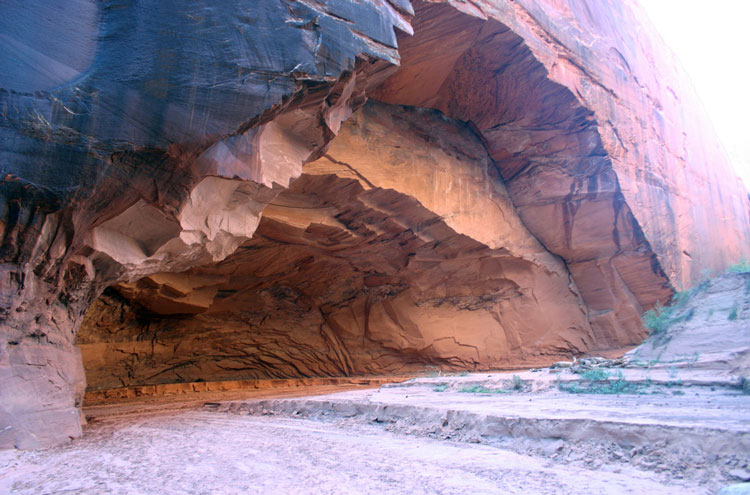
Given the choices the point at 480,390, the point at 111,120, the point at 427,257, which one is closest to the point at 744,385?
the point at 480,390

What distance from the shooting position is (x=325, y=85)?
416 cm

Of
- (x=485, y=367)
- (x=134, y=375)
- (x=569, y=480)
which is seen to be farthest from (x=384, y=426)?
(x=134, y=375)

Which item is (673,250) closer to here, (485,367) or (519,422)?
(485,367)

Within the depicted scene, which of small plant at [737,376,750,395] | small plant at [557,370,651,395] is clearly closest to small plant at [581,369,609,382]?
small plant at [557,370,651,395]

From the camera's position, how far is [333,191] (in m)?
7.09

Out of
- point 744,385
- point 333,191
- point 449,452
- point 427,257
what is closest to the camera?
point 449,452

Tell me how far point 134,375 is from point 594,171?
10122mm

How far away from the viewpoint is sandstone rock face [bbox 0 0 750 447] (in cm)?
357

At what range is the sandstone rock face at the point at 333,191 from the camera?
141 inches

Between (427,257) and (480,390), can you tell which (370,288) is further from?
(480,390)

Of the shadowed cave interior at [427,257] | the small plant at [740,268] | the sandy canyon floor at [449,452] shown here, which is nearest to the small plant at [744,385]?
the sandy canyon floor at [449,452]

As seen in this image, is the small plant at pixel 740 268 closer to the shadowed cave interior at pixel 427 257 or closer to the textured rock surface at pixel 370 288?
the shadowed cave interior at pixel 427 257

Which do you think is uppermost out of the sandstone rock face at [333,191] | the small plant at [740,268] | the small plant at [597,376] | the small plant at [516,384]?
the sandstone rock face at [333,191]

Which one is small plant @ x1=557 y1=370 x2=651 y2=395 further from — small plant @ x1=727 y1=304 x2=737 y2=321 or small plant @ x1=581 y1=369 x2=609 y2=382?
small plant @ x1=727 y1=304 x2=737 y2=321
